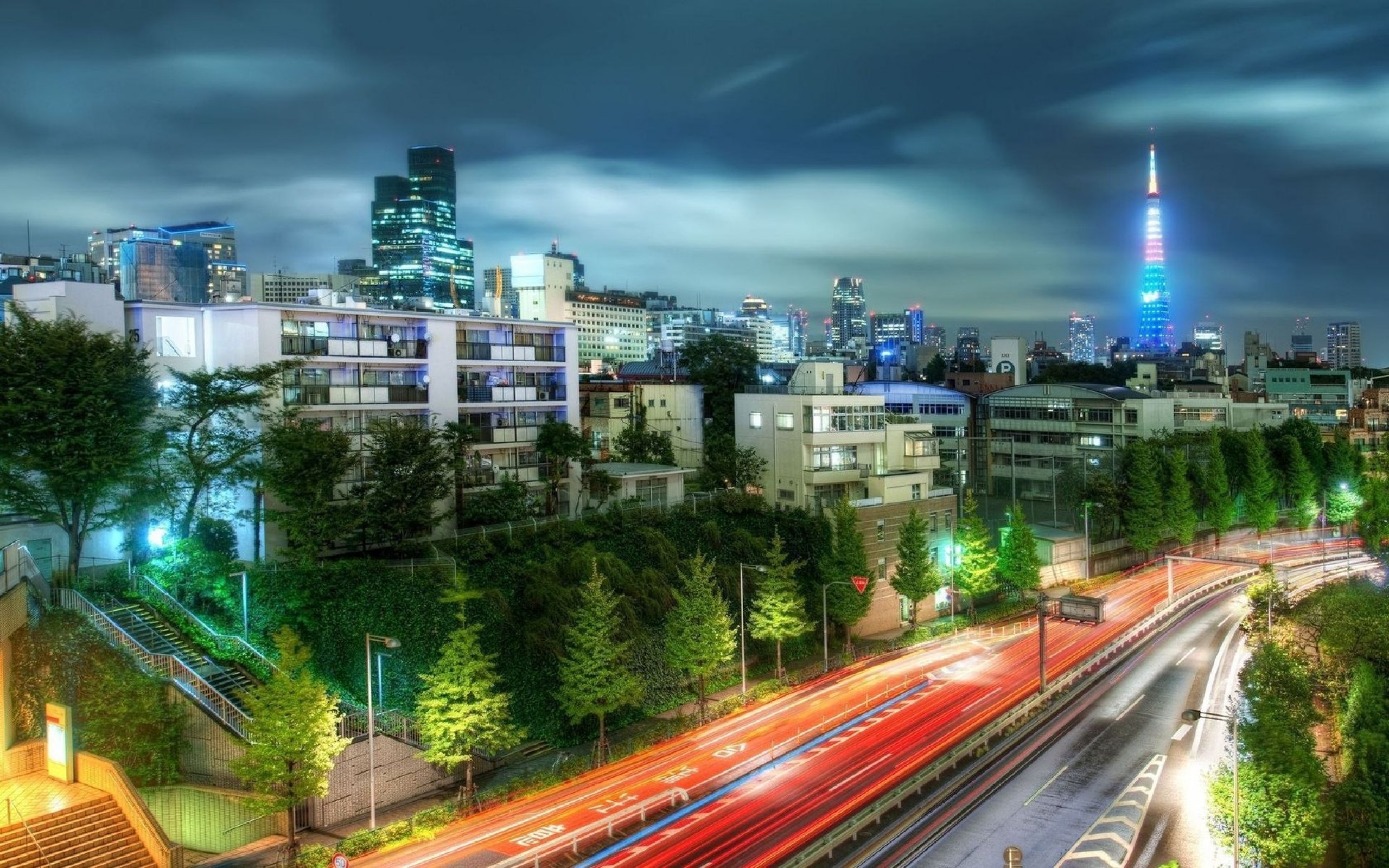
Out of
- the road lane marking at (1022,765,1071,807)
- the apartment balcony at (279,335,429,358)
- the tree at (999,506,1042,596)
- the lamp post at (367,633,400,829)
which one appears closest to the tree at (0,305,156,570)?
the apartment balcony at (279,335,429,358)

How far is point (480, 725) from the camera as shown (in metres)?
27.9

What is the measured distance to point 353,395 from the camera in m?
43.3

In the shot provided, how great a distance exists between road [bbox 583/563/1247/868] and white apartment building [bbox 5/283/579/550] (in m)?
21.9

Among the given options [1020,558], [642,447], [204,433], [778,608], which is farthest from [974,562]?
[204,433]

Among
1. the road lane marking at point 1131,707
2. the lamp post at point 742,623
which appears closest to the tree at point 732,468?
the lamp post at point 742,623

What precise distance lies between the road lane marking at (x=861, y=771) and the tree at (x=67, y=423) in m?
24.5

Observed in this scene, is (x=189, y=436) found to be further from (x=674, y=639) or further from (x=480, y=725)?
(x=674, y=639)

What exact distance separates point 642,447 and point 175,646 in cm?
3234

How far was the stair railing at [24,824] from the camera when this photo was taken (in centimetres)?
2045

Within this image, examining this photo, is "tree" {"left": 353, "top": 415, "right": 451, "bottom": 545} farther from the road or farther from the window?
the road

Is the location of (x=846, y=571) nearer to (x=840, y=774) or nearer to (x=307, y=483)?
(x=840, y=774)

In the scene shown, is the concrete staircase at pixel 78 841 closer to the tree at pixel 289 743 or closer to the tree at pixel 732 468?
the tree at pixel 289 743

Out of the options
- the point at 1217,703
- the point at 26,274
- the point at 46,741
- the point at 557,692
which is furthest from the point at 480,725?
the point at 26,274

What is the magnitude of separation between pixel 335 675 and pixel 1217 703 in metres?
33.0
